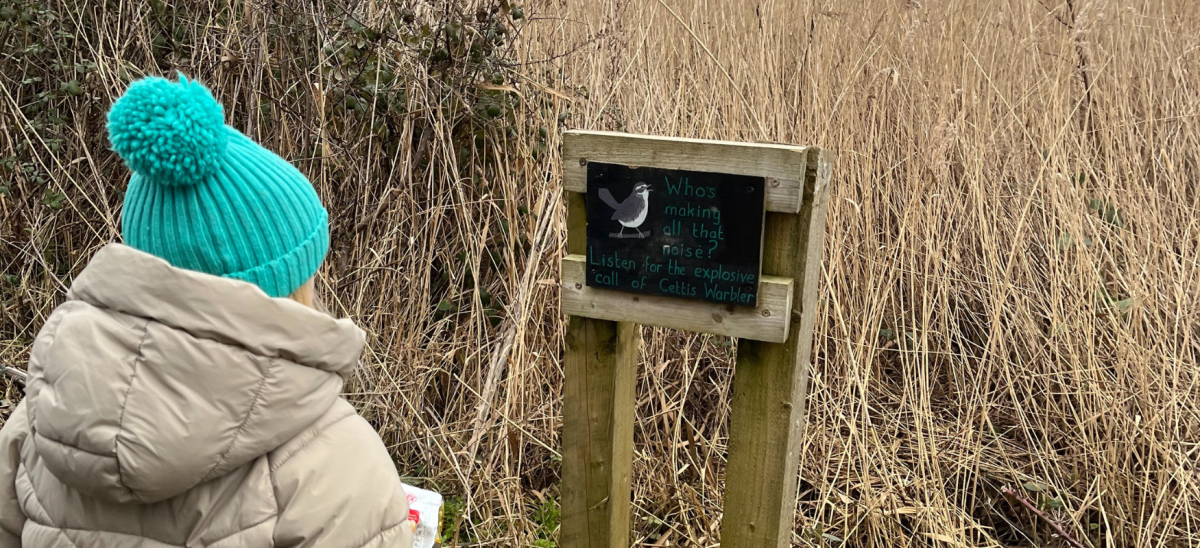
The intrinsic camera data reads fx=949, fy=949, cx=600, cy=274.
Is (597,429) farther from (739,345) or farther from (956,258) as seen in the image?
(956,258)

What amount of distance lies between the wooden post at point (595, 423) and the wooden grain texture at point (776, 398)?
0.25 meters

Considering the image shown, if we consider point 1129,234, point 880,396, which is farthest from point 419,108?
point 1129,234

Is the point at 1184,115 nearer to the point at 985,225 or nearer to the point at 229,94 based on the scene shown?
the point at 985,225

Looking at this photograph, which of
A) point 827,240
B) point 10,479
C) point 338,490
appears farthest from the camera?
point 827,240

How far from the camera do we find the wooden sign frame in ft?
5.51

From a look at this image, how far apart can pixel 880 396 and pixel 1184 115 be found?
1350mm

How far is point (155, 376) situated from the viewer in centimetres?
103

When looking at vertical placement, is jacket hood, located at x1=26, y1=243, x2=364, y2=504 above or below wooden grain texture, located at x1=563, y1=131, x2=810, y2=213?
below

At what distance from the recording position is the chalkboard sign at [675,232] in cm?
166

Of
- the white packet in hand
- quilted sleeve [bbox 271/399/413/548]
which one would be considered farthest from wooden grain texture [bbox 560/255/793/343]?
quilted sleeve [bbox 271/399/413/548]

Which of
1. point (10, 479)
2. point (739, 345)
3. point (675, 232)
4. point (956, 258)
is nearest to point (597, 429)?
point (739, 345)

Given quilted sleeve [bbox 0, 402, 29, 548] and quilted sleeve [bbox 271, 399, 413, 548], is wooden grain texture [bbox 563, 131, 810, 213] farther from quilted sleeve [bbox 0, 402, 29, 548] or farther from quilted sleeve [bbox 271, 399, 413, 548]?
quilted sleeve [bbox 0, 402, 29, 548]

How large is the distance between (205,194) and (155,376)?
0.22 meters

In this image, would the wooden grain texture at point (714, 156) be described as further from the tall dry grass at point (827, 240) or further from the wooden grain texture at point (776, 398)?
the tall dry grass at point (827, 240)
